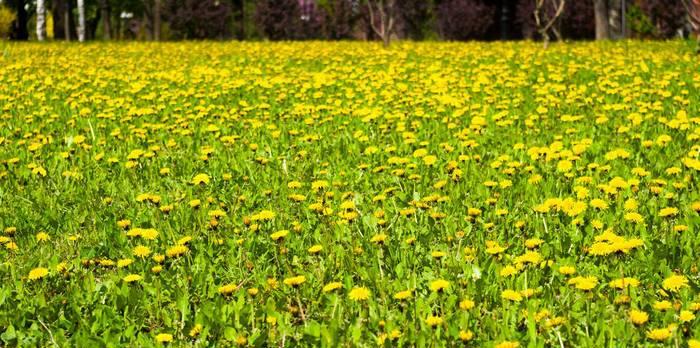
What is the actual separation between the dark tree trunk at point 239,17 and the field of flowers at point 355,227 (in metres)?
31.0

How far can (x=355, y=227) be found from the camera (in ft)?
12.6

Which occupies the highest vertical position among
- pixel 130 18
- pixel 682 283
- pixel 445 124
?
pixel 130 18

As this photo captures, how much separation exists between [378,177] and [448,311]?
2.10 m

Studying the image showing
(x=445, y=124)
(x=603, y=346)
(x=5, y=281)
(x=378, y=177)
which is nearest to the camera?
(x=603, y=346)

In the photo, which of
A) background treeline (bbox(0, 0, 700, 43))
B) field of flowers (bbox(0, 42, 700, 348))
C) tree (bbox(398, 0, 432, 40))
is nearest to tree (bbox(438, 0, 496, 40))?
background treeline (bbox(0, 0, 700, 43))

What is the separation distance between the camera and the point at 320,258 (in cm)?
350

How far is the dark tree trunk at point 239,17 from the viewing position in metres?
38.1

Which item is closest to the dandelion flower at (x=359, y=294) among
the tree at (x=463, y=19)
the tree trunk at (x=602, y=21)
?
the tree trunk at (x=602, y=21)

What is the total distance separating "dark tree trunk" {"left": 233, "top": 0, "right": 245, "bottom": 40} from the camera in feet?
125

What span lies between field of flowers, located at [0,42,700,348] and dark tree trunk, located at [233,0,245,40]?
30989mm

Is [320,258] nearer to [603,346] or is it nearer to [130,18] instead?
[603,346]

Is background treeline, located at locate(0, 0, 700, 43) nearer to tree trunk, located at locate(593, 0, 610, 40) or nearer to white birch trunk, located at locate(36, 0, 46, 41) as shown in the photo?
white birch trunk, located at locate(36, 0, 46, 41)

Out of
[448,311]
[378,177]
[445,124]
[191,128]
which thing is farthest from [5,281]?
[445,124]

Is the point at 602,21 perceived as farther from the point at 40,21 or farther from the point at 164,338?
the point at 164,338
